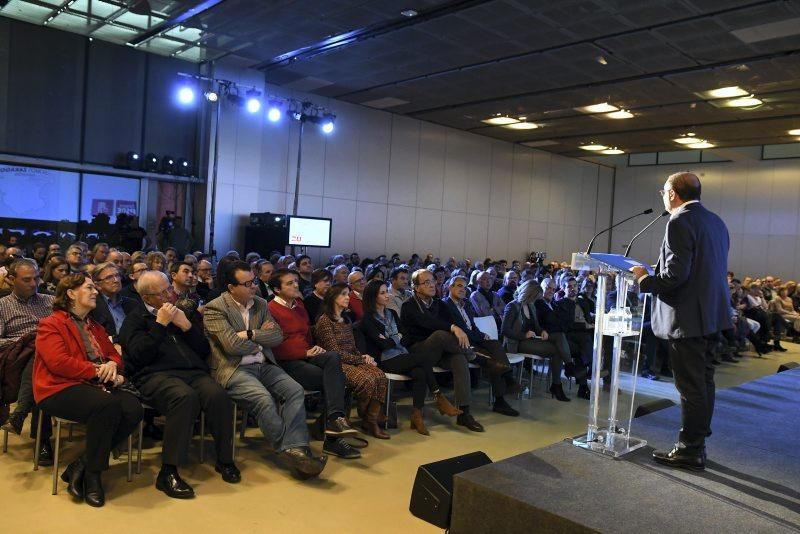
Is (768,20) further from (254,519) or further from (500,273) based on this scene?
(254,519)

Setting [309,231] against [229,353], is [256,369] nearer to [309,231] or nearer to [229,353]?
[229,353]

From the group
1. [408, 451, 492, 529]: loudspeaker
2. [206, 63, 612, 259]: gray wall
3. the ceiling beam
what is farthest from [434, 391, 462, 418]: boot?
[206, 63, 612, 259]: gray wall

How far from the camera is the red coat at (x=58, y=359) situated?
3.08 metres

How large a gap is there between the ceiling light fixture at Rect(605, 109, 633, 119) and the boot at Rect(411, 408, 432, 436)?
9.79 meters

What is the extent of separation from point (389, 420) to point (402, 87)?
27.1ft

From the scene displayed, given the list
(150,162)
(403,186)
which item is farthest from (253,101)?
(403,186)

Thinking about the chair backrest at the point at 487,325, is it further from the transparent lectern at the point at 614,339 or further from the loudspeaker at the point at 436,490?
the loudspeaker at the point at 436,490

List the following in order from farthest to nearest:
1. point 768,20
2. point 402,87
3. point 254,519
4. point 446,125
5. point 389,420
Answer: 1. point 446,125
2. point 402,87
3. point 768,20
4. point 389,420
5. point 254,519

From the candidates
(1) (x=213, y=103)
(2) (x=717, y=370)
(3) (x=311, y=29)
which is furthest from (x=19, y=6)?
(2) (x=717, y=370)

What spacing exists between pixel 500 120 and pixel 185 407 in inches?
468

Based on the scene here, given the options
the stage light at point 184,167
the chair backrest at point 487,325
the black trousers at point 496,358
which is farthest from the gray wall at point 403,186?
the black trousers at point 496,358

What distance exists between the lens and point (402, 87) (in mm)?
11547

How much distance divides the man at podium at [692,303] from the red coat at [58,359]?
2785 mm

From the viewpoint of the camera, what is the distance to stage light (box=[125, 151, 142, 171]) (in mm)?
10250
